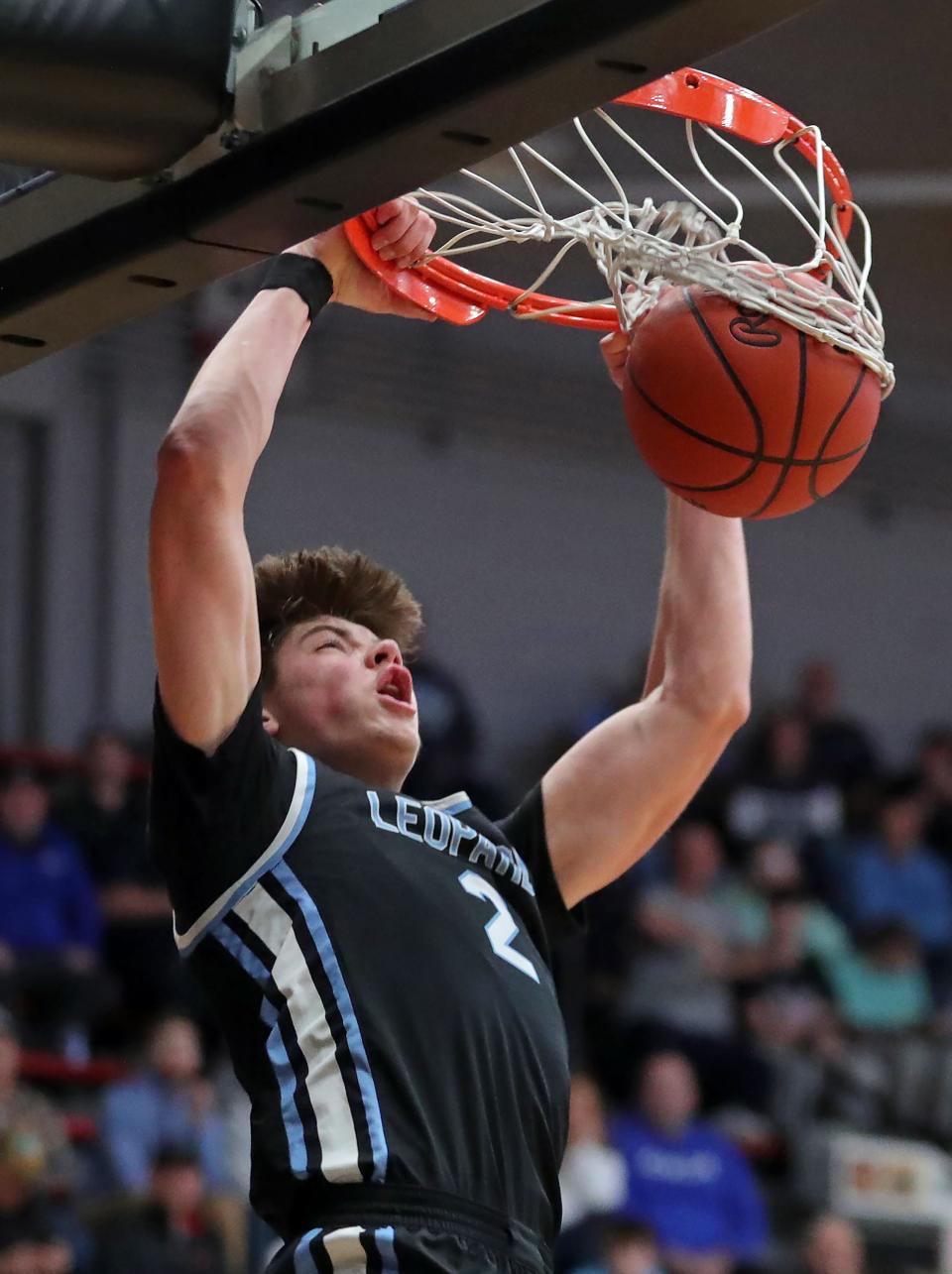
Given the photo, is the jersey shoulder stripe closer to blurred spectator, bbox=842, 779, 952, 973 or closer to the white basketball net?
the white basketball net

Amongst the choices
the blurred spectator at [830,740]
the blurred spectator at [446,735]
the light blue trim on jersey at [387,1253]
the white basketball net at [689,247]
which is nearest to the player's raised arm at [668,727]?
the white basketball net at [689,247]

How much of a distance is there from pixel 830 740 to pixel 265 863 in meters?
9.61

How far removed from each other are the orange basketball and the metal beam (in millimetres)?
856

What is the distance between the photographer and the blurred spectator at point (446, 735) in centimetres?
1084

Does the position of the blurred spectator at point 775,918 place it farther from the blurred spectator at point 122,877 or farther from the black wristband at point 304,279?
the black wristband at point 304,279

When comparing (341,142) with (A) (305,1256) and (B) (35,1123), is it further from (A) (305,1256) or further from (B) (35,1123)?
(B) (35,1123)

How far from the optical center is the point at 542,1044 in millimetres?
3127

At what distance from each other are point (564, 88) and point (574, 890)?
1.69m

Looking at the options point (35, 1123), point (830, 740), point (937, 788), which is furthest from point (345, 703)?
point (937, 788)

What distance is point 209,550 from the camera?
297 cm

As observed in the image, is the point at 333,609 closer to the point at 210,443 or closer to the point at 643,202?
the point at 210,443

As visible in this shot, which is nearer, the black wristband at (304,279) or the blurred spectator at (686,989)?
the black wristband at (304,279)

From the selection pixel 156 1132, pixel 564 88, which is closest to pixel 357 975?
pixel 564 88

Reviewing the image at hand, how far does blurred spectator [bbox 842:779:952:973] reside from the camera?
11453 mm
